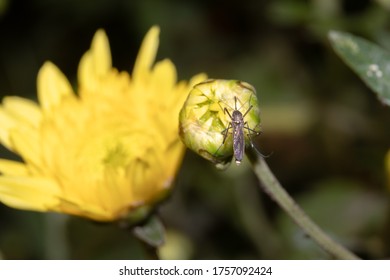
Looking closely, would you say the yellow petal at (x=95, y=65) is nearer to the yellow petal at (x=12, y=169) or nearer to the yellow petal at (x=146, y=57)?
the yellow petal at (x=146, y=57)

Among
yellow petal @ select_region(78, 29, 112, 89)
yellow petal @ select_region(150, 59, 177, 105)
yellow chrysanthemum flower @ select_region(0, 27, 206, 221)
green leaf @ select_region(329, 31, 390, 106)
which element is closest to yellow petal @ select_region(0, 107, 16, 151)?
yellow chrysanthemum flower @ select_region(0, 27, 206, 221)

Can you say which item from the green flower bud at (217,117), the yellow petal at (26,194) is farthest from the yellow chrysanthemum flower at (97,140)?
the green flower bud at (217,117)

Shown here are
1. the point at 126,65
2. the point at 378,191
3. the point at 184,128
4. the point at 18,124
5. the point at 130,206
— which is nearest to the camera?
the point at 184,128

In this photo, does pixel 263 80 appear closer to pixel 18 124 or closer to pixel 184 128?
pixel 18 124

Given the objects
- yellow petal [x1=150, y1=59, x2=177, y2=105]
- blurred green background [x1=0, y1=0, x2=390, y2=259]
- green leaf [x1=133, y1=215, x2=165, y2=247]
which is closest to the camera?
green leaf [x1=133, y1=215, x2=165, y2=247]

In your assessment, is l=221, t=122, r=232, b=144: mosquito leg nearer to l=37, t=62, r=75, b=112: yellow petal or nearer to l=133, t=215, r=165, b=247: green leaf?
l=133, t=215, r=165, b=247: green leaf

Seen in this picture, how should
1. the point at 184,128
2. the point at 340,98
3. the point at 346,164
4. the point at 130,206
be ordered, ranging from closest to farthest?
1. the point at 184,128
2. the point at 130,206
3. the point at 346,164
4. the point at 340,98
